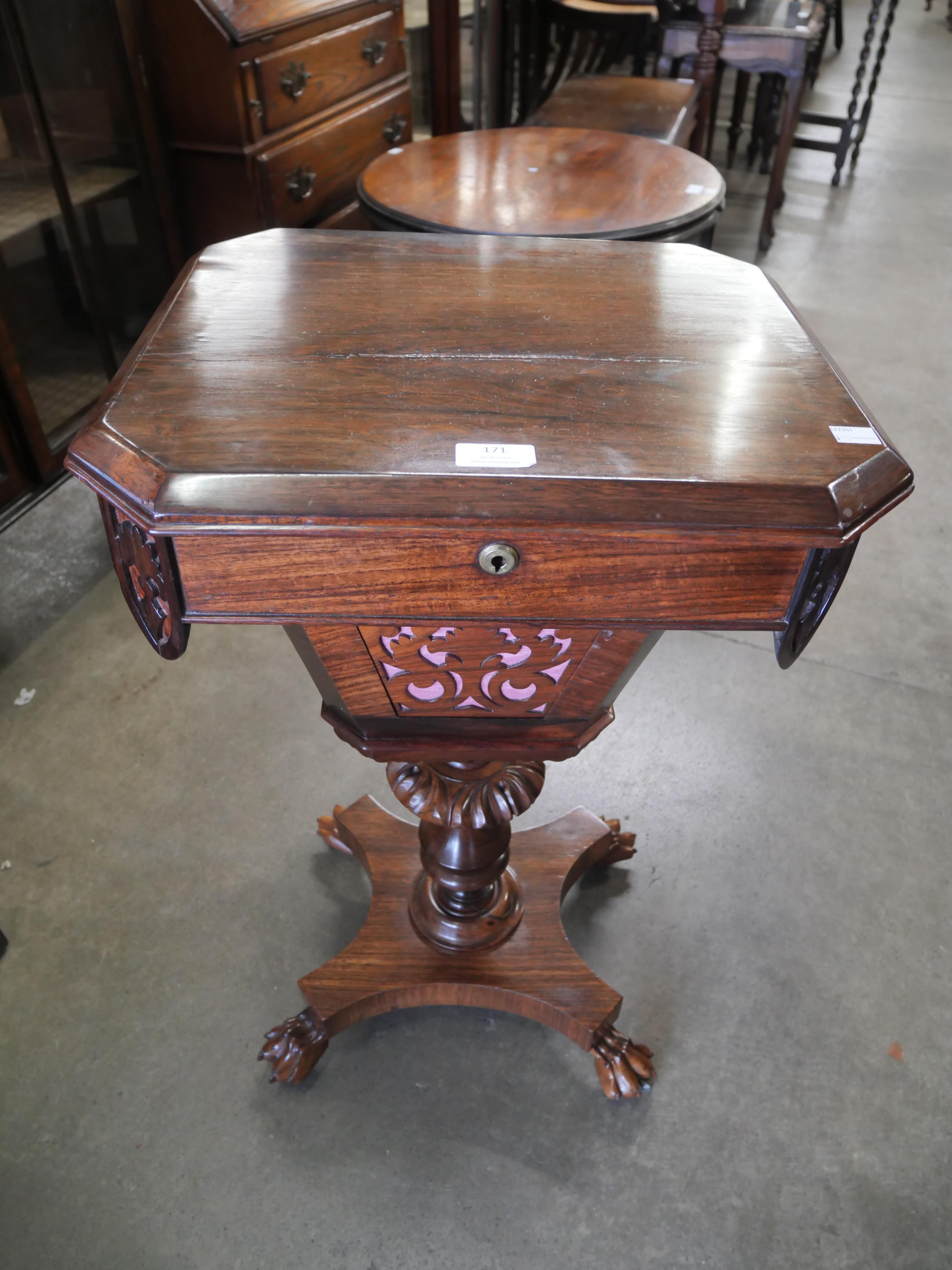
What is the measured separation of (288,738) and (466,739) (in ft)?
3.08

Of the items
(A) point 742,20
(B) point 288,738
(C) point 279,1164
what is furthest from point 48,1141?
(A) point 742,20

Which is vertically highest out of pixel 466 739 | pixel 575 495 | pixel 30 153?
pixel 575 495

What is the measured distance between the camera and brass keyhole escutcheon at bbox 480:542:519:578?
73 centimetres

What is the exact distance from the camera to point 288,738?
6.10 feet

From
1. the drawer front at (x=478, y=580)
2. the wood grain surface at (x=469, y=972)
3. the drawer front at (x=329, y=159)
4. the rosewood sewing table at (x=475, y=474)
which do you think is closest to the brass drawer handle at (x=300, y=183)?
the drawer front at (x=329, y=159)

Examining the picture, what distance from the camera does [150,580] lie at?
2.64 feet

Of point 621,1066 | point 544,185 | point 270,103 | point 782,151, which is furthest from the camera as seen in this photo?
point 782,151

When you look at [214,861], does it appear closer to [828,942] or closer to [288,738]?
[288,738]

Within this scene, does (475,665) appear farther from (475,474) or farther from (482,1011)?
(482,1011)

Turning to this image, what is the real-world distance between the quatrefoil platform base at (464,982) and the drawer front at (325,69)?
1773 millimetres

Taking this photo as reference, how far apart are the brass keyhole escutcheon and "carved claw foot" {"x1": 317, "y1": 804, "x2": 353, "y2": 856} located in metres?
0.97

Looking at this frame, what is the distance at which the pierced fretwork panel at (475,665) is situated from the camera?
0.90 m

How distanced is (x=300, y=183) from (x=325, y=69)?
29cm

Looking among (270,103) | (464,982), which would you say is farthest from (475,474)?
(270,103)
